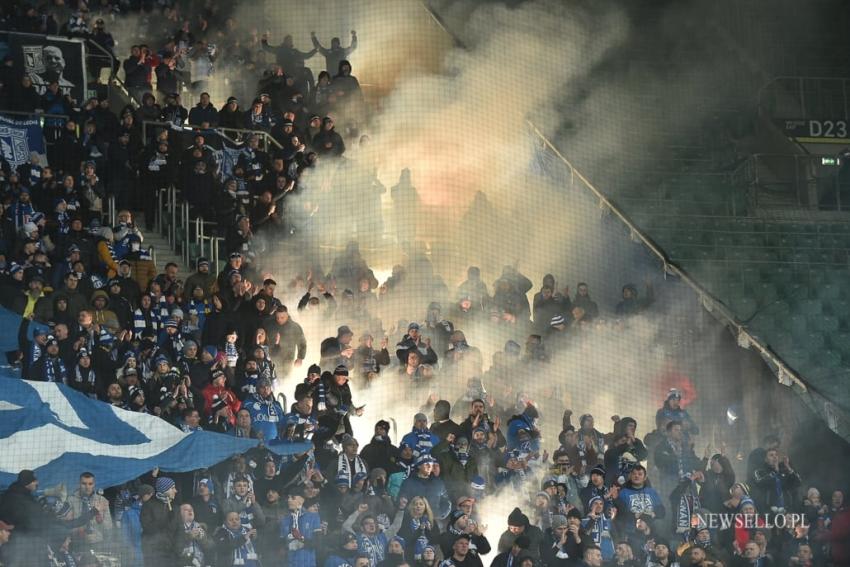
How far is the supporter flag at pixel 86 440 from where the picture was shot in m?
8.91

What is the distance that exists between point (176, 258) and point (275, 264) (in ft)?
1.96

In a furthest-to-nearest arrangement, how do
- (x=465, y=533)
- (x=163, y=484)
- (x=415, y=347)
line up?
(x=415, y=347), (x=465, y=533), (x=163, y=484)

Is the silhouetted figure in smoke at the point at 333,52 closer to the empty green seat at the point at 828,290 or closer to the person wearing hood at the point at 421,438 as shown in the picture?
the empty green seat at the point at 828,290

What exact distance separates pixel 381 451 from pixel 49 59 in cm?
369

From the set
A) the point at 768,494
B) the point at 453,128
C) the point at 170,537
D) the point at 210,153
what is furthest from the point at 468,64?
the point at 170,537

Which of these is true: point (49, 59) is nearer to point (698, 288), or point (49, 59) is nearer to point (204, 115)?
point (204, 115)

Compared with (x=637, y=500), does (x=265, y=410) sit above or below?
above

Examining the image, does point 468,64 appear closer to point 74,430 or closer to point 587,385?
point 587,385

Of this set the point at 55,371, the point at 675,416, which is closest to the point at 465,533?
the point at 675,416

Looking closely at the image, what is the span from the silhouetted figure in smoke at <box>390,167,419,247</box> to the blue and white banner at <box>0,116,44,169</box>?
7.74ft

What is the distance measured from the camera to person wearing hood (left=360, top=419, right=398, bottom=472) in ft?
30.3

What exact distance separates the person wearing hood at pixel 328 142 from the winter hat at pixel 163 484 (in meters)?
3.12

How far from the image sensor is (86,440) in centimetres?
909

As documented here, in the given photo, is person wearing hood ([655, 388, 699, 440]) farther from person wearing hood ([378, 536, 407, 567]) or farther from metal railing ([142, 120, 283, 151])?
metal railing ([142, 120, 283, 151])
